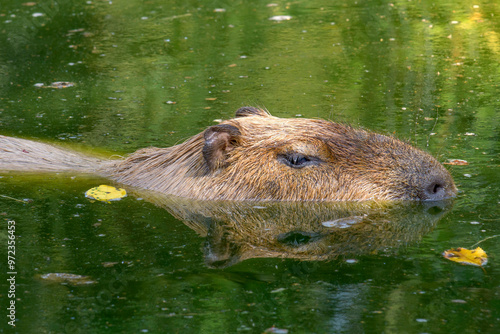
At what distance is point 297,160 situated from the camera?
7.06 meters

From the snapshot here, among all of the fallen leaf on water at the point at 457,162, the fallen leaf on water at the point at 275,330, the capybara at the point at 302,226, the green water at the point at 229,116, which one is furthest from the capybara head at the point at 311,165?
the fallen leaf on water at the point at 275,330

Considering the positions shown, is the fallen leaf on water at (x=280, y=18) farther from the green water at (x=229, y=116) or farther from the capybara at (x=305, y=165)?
the capybara at (x=305, y=165)

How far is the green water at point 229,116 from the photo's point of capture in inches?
192

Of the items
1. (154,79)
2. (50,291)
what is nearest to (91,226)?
(50,291)

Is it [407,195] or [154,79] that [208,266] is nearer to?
[407,195]

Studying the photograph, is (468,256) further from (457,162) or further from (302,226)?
(457,162)

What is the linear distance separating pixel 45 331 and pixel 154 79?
26.7 ft

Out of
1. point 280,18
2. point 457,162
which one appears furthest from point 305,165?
point 280,18

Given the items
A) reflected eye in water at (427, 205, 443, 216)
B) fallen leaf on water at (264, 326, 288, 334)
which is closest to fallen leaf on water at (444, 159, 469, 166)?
reflected eye in water at (427, 205, 443, 216)

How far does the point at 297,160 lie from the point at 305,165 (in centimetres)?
9

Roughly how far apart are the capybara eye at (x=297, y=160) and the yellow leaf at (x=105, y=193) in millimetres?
1652

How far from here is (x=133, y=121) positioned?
1038cm

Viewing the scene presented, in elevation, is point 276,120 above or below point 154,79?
above

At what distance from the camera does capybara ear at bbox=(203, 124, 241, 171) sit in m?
6.99
